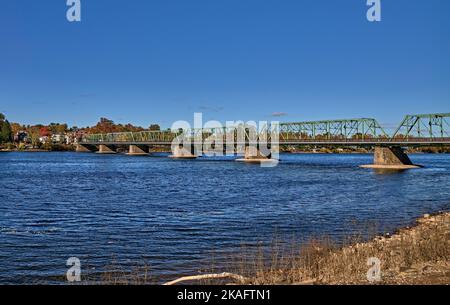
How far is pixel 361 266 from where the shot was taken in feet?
58.1

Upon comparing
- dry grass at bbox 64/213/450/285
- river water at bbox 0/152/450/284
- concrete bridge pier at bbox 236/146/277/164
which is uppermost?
concrete bridge pier at bbox 236/146/277/164

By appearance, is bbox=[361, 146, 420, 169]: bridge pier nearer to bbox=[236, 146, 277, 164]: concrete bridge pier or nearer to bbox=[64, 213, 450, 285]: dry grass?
bbox=[236, 146, 277, 164]: concrete bridge pier

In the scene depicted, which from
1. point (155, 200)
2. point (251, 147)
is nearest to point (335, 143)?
point (251, 147)

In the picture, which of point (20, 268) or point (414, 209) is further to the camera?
point (414, 209)

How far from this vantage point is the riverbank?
50.7 ft

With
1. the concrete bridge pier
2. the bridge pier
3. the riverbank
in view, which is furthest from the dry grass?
the concrete bridge pier

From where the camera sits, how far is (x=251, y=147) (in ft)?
655

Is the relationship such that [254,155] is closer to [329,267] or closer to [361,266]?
[329,267]

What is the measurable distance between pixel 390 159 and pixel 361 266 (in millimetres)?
127302

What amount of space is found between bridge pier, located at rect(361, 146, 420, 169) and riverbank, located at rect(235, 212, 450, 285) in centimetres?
11871

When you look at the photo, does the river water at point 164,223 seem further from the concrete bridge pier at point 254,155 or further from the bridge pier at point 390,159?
the concrete bridge pier at point 254,155
